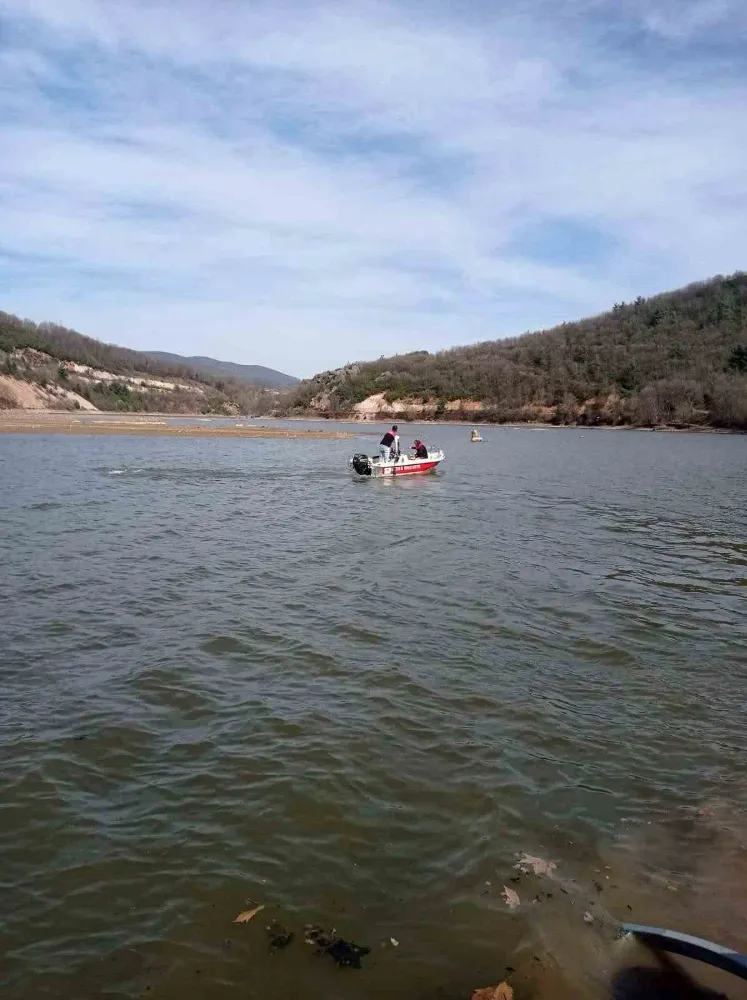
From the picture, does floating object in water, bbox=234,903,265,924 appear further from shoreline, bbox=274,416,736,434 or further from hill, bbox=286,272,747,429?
hill, bbox=286,272,747,429

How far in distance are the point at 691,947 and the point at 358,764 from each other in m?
3.52

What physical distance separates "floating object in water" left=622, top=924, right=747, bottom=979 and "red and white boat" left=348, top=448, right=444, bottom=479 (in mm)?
30576

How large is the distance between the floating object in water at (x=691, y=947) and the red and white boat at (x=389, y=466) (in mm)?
30576

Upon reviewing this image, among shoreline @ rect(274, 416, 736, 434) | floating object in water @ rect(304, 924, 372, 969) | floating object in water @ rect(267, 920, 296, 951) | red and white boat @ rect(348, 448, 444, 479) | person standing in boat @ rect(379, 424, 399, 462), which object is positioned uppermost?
shoreline @ rect(274, 416, 736, 434)

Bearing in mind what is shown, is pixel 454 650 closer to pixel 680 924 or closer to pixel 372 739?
pixel 372 739

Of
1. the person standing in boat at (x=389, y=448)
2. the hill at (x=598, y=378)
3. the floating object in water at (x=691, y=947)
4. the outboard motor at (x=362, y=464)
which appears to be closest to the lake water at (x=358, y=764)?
the floating object in water at (x=691, y=947)

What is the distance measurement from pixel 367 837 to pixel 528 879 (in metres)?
1.41

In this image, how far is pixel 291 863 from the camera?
5.61 m

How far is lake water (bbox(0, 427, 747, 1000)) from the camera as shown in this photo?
4754 mm

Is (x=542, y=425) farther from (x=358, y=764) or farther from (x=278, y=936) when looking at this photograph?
(x=278, y=936)

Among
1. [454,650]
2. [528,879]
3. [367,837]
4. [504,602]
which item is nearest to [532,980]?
[528,879]

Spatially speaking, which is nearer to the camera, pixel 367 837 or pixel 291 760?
pixel 367 837

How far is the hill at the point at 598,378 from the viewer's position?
393 ft

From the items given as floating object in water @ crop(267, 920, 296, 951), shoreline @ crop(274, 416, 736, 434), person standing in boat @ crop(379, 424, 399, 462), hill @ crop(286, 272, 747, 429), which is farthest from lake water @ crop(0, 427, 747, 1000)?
hill @ crop(286, 272, 747, 429)
